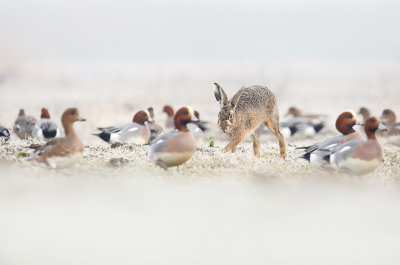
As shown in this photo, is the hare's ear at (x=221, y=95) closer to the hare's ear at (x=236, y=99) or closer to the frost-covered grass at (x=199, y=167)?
the hare's ear at (x=236, y=99)

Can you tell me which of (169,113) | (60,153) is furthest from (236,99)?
(169,113)

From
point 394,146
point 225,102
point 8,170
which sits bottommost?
point 394,146

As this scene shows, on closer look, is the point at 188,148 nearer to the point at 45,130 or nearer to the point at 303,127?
the point at 45,130

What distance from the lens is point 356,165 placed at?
18.4 feet

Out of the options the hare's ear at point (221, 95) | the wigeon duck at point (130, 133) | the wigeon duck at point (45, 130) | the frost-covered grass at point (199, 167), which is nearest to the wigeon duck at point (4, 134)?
the frost-covered grass at point (199, 167)

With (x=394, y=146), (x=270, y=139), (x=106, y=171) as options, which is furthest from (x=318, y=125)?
(x=106, y=171)

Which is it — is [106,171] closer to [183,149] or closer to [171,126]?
[183,149]

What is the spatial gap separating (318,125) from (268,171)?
6087 millimetres

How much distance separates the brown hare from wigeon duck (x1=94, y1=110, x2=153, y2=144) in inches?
85.1

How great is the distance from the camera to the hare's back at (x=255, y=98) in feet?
26.1

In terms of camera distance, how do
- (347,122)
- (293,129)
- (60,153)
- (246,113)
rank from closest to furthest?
1. (60,153)
2. (347,122)
3. (246,113)
4. (293,129)

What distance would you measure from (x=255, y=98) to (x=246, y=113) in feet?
1.63

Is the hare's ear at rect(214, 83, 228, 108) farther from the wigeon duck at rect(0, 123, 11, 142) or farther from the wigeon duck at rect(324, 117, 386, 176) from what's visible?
the wigeon duck at rect(0, 123, 11, 142)

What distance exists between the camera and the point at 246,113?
7.82 metres
